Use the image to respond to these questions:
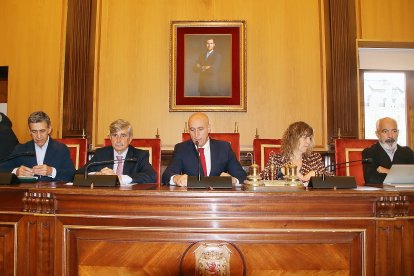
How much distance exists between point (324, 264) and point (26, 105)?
4.17 metres

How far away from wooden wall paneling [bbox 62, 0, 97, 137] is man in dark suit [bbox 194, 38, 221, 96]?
128 cm

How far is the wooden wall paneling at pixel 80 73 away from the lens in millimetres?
4504

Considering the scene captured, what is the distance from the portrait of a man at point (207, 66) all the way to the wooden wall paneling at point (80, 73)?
3.74ft

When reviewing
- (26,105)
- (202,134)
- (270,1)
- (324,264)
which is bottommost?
(324,264)

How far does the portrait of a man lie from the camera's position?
451cm

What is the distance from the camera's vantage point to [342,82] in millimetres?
4445

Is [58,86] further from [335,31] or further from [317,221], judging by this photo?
[317,221]

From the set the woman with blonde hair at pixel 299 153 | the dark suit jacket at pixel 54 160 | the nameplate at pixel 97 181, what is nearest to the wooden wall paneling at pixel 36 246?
the nameplate at pixel 97 181

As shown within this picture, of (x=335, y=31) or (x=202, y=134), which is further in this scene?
(x=335, y=31)

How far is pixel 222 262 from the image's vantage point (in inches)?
66.0

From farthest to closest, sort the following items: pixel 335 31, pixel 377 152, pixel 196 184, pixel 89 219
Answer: pixel 335 31
pixel 377 152
pixel 196 184
pixel 89 219

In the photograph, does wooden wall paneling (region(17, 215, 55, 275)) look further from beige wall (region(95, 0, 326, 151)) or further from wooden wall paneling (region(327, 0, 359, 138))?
wooden wall paneling (region(327, 0, 359, 138))

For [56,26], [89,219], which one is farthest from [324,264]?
[56,26]

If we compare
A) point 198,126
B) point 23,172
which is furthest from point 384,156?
point 23,172
